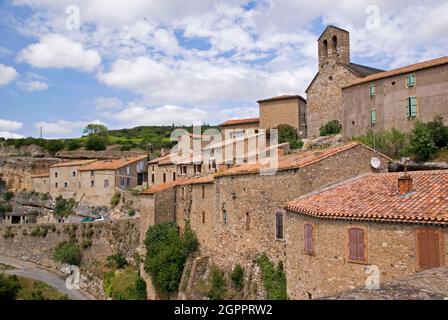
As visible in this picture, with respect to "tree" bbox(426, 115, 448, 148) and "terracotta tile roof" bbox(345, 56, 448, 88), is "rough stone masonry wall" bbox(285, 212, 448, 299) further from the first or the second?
"terracotta tile roof" bbox(345, 56, 448, 88)

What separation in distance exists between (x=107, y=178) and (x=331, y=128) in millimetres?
27711

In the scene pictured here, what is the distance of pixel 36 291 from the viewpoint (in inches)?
1211

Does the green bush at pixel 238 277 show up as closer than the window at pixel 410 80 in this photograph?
Yes

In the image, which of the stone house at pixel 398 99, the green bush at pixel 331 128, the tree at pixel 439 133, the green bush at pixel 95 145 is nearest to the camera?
the tree at pixel 439 133

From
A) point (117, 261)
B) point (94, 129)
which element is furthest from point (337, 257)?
point (94, 129)

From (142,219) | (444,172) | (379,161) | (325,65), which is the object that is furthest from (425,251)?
(325,65)

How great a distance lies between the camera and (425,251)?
1136 cm

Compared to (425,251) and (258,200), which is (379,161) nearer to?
(258,200)

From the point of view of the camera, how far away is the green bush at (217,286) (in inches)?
846

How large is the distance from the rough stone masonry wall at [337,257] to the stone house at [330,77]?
92.2 feet

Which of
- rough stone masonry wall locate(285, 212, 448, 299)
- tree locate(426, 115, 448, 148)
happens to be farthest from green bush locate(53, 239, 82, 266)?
tree locate(426, 115, 448, 148)

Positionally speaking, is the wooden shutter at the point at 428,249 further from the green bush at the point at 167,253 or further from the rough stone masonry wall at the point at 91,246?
the rough stone masonry wall at the point at 91,246

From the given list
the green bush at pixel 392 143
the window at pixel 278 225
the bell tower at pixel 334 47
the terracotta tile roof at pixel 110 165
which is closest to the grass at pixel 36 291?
the window at pixel 278 225
